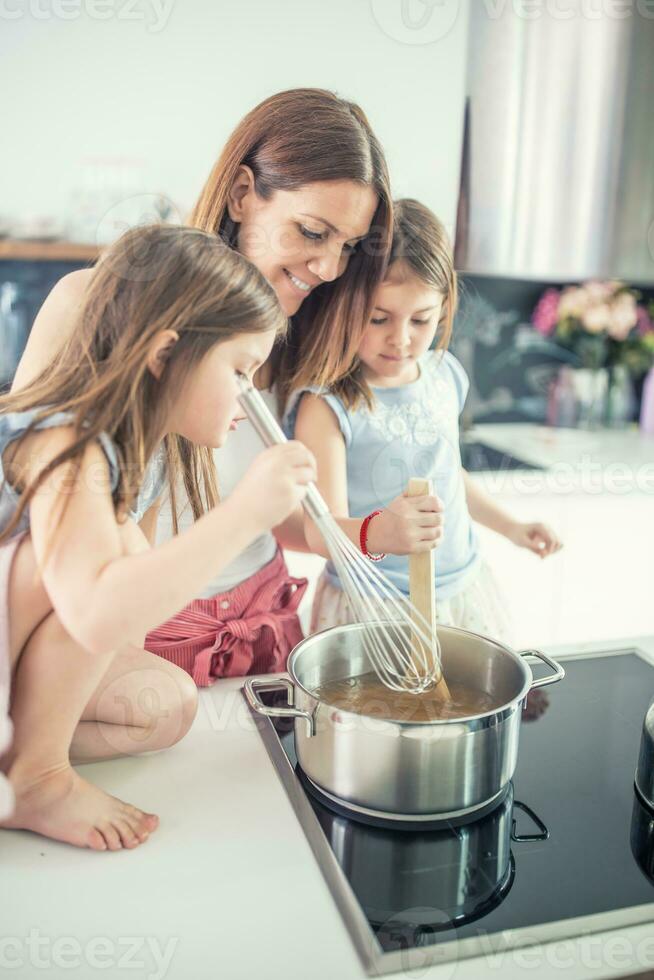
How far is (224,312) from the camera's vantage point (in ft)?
1.97

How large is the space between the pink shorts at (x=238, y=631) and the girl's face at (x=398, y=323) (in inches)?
10.5

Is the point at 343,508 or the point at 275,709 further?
the point at 343,508

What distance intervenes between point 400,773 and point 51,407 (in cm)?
35

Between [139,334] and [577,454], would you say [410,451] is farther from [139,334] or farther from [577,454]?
[577,454]

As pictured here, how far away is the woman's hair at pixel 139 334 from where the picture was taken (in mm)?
580

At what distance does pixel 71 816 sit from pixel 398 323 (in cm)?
56

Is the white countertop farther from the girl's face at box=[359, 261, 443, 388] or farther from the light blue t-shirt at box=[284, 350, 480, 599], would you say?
the girl's face at box=[359, 261, 443, 388]

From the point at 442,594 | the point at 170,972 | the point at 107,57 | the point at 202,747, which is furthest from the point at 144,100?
the point at 170,972

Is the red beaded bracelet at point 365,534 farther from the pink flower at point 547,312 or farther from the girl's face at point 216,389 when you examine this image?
the pink flower at point 547,312

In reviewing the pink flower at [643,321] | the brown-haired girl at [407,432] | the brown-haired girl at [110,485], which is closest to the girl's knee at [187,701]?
the brown-haired girl at [110,485]

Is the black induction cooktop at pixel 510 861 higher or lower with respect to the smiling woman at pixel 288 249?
lower

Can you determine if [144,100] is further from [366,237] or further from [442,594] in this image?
[442,594]

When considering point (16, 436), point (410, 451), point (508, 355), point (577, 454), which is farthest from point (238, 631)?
point (508, 355)

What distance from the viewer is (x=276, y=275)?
83 cm
